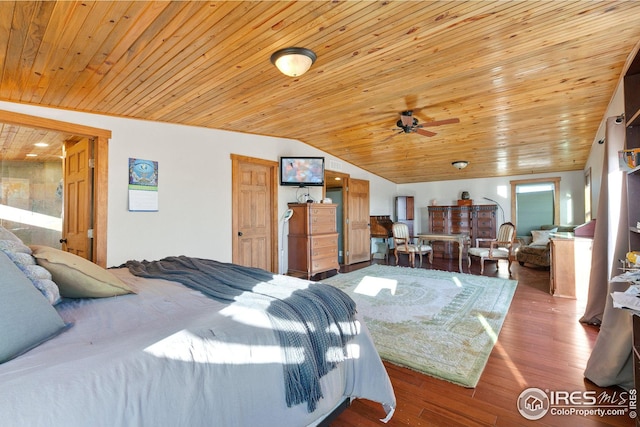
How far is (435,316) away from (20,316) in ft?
10.1

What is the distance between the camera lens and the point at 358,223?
6.70 m

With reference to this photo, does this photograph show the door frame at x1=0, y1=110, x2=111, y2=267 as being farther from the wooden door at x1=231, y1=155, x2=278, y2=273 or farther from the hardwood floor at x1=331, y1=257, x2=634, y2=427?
the hardwood floor at x1=331, y1=257, x2=634, y2=427

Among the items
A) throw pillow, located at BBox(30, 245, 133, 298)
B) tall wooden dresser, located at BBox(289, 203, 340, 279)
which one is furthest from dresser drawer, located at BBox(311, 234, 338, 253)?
throw pillow, located at BBox(30, 245, 133, 298)

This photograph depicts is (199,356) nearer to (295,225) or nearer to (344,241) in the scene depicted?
(295,225)

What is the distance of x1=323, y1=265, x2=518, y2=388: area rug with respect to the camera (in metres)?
2.18

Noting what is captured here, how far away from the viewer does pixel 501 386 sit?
74.5 inches

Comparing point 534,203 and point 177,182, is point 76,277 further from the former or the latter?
point 534,203

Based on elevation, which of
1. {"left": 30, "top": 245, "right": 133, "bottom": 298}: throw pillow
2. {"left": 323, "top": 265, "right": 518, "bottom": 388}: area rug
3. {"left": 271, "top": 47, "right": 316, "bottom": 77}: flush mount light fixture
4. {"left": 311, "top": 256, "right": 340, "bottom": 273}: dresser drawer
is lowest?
{"left": 323, "top": 265, "right": 518, "bottom": 388}: area rug

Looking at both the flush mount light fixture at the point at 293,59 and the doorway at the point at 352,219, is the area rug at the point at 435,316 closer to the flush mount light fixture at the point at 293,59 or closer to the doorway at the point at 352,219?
the doorway at the point at 352,219

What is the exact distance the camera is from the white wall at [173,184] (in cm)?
316

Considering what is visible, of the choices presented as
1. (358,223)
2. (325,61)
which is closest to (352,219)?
(358,223)

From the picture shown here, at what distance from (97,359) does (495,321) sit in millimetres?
3231

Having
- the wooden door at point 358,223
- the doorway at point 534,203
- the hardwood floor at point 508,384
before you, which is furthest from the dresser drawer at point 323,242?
the doorway at point 534,203

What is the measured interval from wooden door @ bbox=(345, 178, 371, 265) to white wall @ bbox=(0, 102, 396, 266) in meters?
2.55
